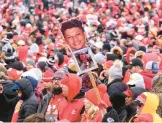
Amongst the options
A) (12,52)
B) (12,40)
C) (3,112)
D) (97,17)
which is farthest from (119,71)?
(97,17)

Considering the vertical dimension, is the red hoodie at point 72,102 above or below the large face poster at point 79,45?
below

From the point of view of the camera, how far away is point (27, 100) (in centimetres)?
764

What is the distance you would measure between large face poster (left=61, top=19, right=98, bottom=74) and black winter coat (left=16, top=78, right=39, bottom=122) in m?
0.75

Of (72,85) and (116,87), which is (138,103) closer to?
(72,85)

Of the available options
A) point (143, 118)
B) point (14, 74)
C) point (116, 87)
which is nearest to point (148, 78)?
point (116, 87)

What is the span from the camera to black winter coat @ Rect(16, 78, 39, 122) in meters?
7.49

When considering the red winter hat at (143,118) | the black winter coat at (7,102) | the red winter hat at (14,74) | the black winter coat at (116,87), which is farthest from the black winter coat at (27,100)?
the red winter hat at (14,74)

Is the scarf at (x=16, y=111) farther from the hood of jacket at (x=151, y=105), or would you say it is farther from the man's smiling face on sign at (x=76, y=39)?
the hood of jacket at (x=151, y=105)

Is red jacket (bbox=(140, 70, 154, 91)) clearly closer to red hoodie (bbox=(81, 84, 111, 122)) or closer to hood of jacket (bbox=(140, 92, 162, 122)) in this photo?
red hoodie (bbox=(81, 84, 111, 122))

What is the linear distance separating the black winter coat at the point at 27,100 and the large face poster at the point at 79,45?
748mm

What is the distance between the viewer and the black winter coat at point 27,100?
24.6ft

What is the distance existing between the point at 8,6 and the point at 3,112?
75.7 ft

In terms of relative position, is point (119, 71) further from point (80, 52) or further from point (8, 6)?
point (8, 6)

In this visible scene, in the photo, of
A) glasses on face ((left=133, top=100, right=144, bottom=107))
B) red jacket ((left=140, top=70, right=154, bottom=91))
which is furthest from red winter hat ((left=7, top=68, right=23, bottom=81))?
glasses on face ((left=133, top=100, right=144, bottom=107))
